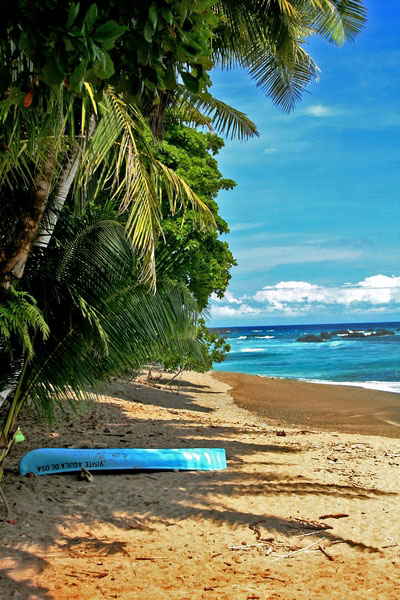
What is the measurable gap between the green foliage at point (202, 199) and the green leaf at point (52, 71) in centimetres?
1038

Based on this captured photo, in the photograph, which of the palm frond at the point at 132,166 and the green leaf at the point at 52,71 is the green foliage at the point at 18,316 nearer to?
the palm frond at the point at 132,166

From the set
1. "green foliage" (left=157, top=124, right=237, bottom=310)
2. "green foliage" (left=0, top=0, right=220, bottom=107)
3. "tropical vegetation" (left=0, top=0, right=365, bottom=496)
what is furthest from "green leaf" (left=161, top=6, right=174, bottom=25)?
"green foliage" (left=157, top=124, right=237, bottom=310)

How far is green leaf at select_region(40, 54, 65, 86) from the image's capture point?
2.08 meters

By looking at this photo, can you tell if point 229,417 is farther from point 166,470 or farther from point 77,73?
point 77,73

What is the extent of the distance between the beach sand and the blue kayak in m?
0.14

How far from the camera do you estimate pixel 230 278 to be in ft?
52.1

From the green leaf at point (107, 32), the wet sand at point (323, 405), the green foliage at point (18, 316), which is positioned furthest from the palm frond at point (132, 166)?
the wet sand at point (323, 405)

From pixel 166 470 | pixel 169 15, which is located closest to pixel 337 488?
pixel 166 470

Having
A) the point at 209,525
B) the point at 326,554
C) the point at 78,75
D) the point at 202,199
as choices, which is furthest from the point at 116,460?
the point at 202,199

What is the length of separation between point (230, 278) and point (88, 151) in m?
10.5

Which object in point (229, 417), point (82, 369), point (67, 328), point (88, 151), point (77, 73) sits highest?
point (88, 151)

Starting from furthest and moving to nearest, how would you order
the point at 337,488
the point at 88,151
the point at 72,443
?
the point at 72,443 → the point at 337,488 → the point at 88,151

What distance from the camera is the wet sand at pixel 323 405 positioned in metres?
14.9

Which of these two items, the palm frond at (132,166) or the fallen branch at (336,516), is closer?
the palm frond at (132,166)
